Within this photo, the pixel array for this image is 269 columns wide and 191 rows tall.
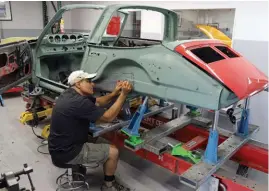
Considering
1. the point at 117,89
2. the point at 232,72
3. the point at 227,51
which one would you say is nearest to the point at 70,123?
the point at 117,89

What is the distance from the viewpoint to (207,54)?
7.32ft

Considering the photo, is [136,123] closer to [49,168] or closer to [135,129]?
[135,129]

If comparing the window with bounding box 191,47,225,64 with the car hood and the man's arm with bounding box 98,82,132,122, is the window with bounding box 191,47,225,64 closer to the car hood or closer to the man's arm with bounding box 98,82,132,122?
the car hood

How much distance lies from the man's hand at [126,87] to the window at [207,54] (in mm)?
695

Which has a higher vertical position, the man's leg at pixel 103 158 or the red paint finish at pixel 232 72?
the red paint finish at pixel 232 72

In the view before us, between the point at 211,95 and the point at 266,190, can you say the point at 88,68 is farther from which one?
the point at 266,190

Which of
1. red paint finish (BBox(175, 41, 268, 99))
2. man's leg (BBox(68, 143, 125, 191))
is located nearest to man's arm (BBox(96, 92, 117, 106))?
man's leg (BBox(68, 143, 125, 191))

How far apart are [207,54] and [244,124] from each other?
97cm

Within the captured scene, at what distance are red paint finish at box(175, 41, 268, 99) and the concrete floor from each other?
4.59 feet

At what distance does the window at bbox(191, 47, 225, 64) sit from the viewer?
2.14 metres

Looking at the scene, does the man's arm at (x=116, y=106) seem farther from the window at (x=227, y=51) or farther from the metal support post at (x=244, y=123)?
the metal support post at (x=244, y=123)

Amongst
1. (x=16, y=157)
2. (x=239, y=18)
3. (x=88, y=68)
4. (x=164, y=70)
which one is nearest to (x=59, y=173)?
(x=16, y=157)

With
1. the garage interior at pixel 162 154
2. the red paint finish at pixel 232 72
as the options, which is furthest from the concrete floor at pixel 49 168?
the red paint finish at pixel 232 72

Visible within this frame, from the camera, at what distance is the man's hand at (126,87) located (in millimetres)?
2445
